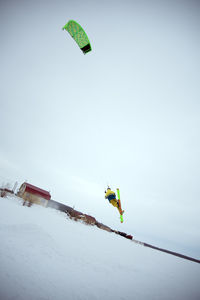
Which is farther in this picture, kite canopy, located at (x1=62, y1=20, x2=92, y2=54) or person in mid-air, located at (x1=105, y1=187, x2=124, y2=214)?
person in mid-air, located at (x1=105, y1=187, x2=124, y2=214)

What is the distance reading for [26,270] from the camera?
394cm

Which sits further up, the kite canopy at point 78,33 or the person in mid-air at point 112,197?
the kite canopy at point 78,33

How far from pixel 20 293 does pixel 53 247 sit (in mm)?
3787

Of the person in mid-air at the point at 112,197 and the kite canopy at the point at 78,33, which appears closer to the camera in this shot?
the kite canopy at the point at 78,33

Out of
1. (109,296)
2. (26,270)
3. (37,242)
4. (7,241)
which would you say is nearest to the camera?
(26,270)

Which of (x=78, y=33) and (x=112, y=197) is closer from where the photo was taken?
(x=78, y=33)

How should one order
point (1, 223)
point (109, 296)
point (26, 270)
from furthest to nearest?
point (1, 223), point (109, 296), point (26, 270)

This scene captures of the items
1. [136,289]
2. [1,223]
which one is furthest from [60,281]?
[1,223]

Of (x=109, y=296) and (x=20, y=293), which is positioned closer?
(x=20, y=293)

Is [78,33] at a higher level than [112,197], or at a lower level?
higher

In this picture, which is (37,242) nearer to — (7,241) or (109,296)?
(7,241)

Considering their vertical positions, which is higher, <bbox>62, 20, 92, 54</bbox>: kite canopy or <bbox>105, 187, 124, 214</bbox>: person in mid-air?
<bbox>62, 20, 92, 54</bbox>: kite canopy

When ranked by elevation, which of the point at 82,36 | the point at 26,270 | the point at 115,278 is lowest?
the point at 115,278

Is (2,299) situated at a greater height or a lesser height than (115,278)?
greater
